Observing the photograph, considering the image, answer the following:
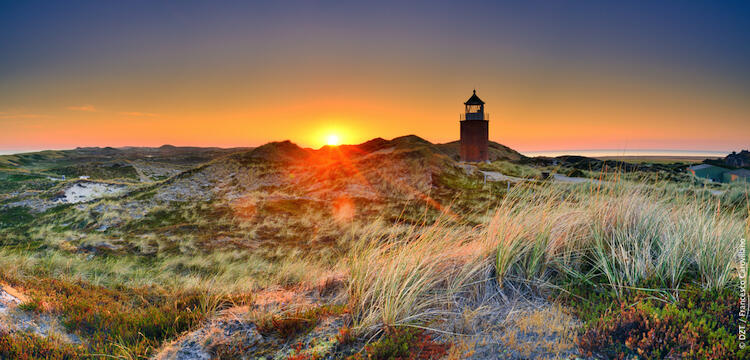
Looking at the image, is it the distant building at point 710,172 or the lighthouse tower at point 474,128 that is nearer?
the distant building at point 710,172

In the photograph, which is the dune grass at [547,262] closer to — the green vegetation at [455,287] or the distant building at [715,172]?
the green vegetation at [455,287]

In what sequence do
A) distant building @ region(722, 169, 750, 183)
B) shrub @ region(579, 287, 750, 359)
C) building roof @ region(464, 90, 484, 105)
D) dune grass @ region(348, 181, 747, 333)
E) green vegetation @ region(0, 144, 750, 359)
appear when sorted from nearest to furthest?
1. shrub @ region(579, 287, 750, 359)
2. green vegetation @ region(0, 144, 750, 359)
3. dune grass @ region(348, 181, 747, 333)
4. distant building @ region(722, 169, 750, 183)
5. building roof @ region(464, 90, 484, 105)

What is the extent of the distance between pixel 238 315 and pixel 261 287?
147 cm

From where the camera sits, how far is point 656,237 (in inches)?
171

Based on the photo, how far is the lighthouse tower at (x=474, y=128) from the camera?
1543 inches

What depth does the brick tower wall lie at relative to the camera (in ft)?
130

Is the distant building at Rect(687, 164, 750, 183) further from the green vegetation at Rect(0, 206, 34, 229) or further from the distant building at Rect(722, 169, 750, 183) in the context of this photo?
the green vegetation at Rect(0, 206, 34, 229)

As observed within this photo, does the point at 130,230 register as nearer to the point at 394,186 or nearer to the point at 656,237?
the point at 394,186

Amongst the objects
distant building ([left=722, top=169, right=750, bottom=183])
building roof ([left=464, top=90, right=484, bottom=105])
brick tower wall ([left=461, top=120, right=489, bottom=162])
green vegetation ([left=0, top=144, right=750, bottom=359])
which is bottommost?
green vegetation ([left=0, top=144, right=750, bottom=359])

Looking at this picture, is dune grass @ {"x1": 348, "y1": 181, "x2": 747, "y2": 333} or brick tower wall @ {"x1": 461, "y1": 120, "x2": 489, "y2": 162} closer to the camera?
dune grass @ {"x1": 348, "y1": 181, "x2": 747, "y2": 333}

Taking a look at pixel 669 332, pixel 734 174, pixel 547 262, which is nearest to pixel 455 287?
pixel 547 262

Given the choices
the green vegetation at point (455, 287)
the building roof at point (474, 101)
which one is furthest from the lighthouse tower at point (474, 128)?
the green vegetation at point (455, 287)

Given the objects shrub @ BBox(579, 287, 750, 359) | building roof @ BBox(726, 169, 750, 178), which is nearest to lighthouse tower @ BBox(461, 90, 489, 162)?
building roof @ BBox(726, 169, 750, 178)

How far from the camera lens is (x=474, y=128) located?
39688 millimetres
